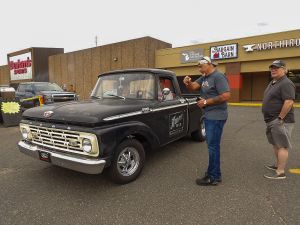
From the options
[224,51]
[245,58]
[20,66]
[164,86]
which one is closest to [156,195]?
[164,86]

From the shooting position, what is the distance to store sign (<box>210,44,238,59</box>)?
1992 cm

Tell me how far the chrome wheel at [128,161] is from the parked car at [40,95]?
8498 millimetres

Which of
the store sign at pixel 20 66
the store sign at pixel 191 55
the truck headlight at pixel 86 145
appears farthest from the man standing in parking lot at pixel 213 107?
the store sign at pixel 20 66

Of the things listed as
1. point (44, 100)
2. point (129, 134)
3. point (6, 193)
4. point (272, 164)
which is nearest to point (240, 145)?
point (272, 164)

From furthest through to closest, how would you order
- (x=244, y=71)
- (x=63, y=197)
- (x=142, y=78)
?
(x=244, y=71) → (x=142, y=78) → (x=63, y=197)

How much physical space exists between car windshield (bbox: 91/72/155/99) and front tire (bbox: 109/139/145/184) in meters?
1.02

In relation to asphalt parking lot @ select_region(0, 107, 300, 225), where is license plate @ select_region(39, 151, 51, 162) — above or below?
above

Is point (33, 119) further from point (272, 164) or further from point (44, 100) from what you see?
point (44, 100)

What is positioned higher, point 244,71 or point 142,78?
point 244,71

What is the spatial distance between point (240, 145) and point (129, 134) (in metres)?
3.72

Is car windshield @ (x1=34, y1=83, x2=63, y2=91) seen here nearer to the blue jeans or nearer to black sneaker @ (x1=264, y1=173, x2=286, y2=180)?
the blue jeans

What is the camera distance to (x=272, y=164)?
4.85m

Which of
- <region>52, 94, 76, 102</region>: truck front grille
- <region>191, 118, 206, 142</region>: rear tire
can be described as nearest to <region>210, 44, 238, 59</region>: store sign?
<region>52, 94, 76, 102</region>: truck front grille

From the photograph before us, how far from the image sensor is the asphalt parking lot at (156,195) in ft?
9.93
